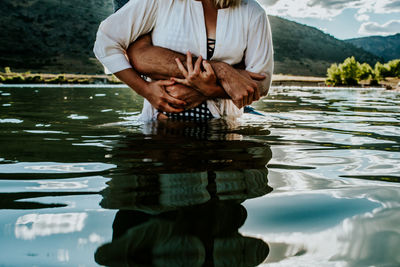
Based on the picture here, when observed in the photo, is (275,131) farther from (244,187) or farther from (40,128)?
(40,128)

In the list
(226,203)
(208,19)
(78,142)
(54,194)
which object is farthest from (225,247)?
(208,19)

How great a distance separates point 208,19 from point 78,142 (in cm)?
124

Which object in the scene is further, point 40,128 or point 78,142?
point 40,128

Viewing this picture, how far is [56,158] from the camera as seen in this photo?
1.84 metres

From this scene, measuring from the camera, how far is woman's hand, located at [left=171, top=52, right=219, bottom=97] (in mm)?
2391

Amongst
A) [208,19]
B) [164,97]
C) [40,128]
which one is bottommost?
[40,128]

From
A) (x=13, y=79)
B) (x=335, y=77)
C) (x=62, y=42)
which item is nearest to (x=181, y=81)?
(x=13, y=79)

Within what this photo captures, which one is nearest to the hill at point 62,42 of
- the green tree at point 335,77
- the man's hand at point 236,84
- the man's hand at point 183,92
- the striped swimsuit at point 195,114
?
the green tree at point 335,77

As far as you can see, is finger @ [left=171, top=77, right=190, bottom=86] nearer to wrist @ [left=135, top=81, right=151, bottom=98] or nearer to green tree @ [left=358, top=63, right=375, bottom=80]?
wrist @ [left=135, top=81, right=151, bottom=98]

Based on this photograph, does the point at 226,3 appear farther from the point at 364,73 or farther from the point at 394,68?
the point at 394,68

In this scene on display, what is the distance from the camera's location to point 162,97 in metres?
2.59

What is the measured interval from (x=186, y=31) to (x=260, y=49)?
1.77 feet

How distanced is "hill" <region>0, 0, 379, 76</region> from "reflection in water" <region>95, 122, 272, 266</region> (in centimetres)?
8533

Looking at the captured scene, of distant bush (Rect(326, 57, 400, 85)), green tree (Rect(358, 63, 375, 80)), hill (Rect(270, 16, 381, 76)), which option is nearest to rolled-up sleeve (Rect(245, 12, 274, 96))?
distant bush (Rect(326, 57, 400, 85))
